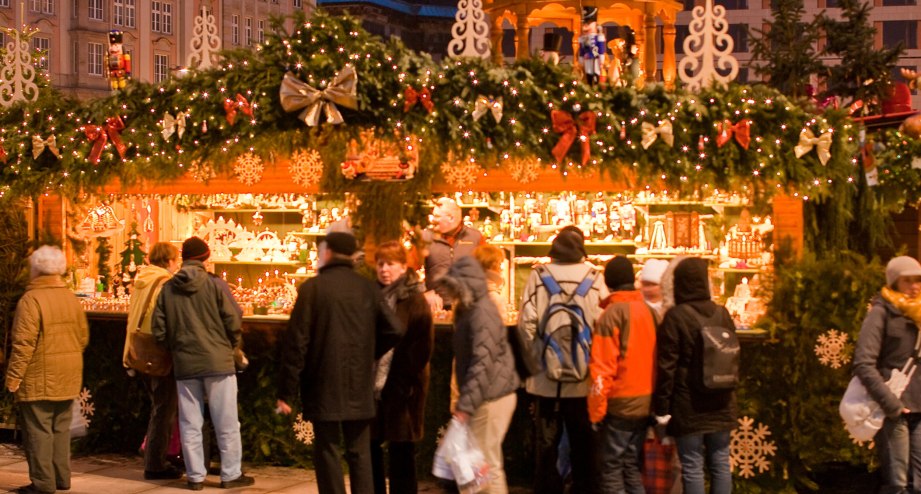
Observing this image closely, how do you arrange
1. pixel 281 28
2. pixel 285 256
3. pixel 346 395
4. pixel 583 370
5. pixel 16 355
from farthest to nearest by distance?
pixel 285 256 → pixel 281 28 → pixel 16 355 → pixel 583 370 → pixel 346 395

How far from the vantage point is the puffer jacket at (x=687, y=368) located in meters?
7.44

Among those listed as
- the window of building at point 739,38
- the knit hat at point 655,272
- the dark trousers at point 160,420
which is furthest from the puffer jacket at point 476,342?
the window of building at point 739,38

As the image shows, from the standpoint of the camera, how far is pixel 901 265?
7.71 meters

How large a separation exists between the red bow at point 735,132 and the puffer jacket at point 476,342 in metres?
2.89

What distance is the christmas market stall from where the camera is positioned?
30.9 feet

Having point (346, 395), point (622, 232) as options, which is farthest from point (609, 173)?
point (346, 395)

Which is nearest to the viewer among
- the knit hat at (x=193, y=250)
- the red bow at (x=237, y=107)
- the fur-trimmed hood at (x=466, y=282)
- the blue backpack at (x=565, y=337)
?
the fur-trimmed hood at (x=466, y=282)

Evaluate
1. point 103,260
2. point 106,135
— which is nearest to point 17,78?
point 106,135

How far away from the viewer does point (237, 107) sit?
1030cm

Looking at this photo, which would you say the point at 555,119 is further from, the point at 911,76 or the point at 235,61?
the point at 911,76

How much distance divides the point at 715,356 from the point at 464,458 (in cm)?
150

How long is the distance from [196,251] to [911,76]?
6309 mm

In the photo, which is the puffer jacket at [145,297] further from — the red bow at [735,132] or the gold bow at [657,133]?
the red bow at [735,132]

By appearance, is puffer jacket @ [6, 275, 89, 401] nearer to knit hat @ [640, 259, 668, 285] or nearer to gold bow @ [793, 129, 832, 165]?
knit hat @ [640, 259, 668, 285]
